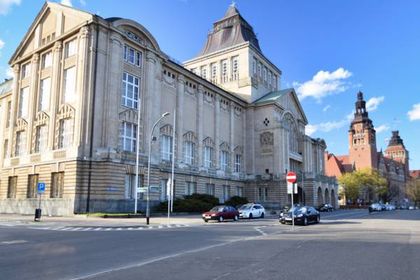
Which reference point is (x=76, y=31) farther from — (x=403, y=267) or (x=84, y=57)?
(x=403, y=267)

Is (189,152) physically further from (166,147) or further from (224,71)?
(224,71)

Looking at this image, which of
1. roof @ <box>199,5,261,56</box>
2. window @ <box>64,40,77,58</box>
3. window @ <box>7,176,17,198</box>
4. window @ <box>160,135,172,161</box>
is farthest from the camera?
roof @ <box>199,5,261,56</box>

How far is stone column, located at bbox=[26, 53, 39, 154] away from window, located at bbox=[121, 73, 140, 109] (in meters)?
11.3

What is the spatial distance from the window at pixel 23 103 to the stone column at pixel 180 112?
733 inches

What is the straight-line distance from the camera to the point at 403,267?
9.77 meters

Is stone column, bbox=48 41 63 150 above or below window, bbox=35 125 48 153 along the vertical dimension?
above

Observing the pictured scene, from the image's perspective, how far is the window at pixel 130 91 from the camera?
4291cm

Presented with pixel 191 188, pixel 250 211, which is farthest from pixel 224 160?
pixel 250 211

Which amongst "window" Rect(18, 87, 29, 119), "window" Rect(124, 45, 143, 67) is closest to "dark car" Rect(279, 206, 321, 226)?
"window" Rect(124, 45, 143, 67)

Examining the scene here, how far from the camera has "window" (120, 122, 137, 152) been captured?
41656 mm

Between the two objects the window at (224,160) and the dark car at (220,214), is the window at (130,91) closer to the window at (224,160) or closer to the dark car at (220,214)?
the dark car at (220,214)

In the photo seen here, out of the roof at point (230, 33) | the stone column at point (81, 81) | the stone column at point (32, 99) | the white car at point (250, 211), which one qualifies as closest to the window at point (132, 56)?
the stone column at point (81, 81)

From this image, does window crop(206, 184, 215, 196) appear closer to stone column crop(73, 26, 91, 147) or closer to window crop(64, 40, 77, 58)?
stone column crop(73, 26, 91, 147)

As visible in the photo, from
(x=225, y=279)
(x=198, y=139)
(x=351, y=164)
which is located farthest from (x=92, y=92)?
(x=351, y=164)
